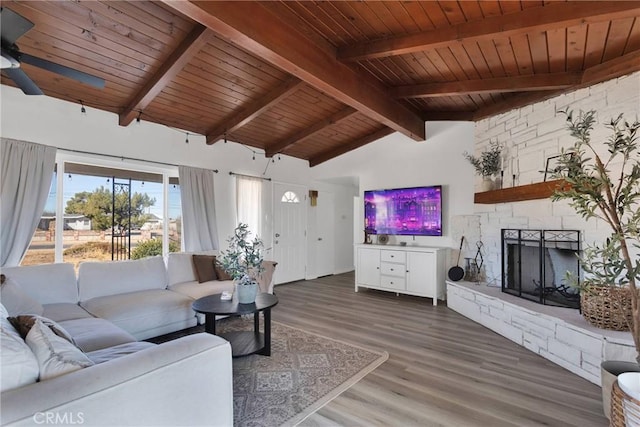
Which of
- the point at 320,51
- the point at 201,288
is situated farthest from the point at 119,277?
the point at 320,51

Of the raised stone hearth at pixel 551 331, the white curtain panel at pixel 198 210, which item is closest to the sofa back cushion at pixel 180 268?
the white curtain panel at pixel 198 210

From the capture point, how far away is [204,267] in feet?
13.3

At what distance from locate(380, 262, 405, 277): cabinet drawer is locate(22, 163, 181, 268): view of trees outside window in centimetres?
326

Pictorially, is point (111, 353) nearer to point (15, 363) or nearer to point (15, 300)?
point (15, 363)

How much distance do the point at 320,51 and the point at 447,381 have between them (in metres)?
3.08

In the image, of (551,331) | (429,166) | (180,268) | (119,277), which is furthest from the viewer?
(429,166)

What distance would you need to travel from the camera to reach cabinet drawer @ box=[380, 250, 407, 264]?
4930 mm

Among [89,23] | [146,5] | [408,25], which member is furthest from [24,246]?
[408,25]

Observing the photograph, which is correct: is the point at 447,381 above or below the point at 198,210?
below

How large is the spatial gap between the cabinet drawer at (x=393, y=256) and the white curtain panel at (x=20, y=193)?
4.51 metres

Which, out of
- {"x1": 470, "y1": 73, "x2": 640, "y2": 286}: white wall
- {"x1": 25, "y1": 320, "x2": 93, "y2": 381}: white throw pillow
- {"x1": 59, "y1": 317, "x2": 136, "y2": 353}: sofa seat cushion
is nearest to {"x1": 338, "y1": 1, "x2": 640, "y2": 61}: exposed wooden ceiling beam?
{"x1": 470, "y1": 73, "x2": 640, "y2": 286}: white wall

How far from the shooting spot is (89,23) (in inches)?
98.3

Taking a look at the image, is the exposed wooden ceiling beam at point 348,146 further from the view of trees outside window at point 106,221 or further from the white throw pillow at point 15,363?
the white throw pillow at point 15,363

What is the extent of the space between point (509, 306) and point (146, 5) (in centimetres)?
440
